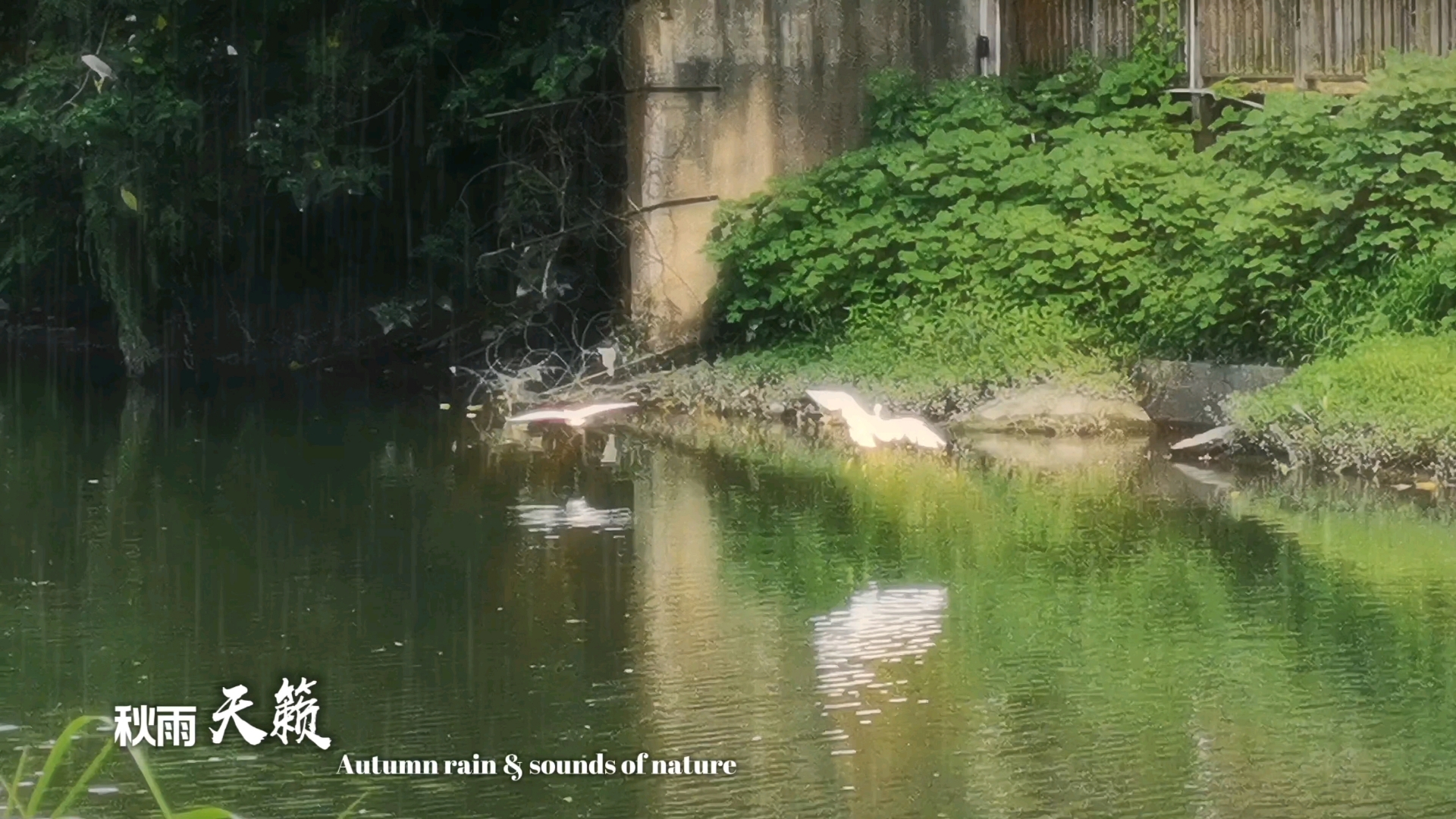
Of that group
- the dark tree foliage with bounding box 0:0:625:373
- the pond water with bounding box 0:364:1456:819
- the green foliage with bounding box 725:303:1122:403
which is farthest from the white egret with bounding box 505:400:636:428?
the pond water with bounding box 0:364:1456:819

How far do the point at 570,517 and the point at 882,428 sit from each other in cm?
313

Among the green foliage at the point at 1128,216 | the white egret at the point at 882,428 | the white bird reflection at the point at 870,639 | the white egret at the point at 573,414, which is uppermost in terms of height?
the green foliage at the point at 1128,216

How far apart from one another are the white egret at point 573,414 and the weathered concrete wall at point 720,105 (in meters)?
1.01

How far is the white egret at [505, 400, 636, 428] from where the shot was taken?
50.0 ft

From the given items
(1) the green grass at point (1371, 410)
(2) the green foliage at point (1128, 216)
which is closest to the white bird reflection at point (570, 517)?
(1) the green grass at point (1371, 410)

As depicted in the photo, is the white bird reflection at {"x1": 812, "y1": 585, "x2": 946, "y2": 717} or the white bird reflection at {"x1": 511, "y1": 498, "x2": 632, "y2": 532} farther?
the white bird reflection at {"x1": 511, "y1": 498, "x2": 632, "y2": 532}

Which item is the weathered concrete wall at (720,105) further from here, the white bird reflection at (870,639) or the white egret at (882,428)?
the white bird reflection at (870,639)

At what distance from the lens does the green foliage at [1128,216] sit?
42.7 ft

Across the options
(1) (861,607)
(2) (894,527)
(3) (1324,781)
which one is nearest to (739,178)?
(2) (894,527)

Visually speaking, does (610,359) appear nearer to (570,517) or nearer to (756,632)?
(570,517)

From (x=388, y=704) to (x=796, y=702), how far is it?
4.12 ft

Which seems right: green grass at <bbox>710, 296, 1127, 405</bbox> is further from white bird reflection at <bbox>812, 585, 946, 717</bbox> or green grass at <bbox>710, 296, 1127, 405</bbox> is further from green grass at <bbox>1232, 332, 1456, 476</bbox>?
white bird reflection at <bbox>812, 585, 946, 717</bbox>

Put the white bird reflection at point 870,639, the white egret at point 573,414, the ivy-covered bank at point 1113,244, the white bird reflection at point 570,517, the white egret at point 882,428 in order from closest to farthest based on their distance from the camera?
the white bird reflection at point 870,639 < the white bird reflection at point 570,517 < the ivy-covered bank at point 1113,244 < the white egret at point 882,428 < the white egret at point 573,414

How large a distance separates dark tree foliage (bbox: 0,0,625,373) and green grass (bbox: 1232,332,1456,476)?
634 cm
